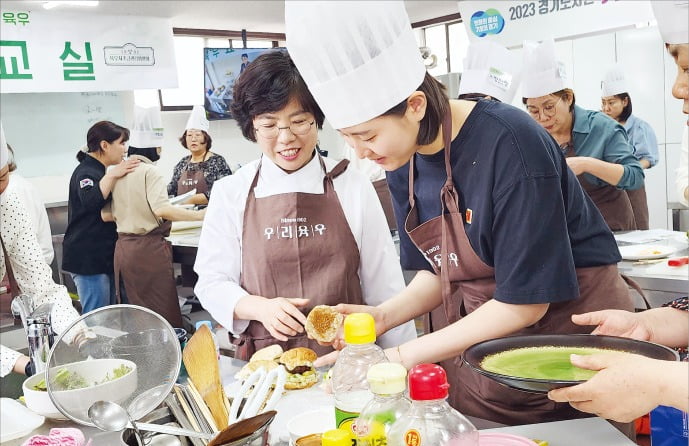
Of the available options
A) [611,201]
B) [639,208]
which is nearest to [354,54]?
[611,201]

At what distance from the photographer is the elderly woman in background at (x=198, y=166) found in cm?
612

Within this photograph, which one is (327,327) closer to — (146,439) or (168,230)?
(146,439)

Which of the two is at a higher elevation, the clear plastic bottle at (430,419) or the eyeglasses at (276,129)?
the eyeglasses at (276,129)

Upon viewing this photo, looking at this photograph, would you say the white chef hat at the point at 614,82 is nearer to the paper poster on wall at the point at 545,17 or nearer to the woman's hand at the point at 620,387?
the paper poster on wall at the point at 545,17

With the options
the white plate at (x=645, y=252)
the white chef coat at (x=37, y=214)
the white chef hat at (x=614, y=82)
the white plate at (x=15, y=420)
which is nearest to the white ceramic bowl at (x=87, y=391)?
the white plate at (x=15, y=420)

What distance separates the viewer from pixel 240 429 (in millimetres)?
1009

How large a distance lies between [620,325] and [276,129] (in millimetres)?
1074

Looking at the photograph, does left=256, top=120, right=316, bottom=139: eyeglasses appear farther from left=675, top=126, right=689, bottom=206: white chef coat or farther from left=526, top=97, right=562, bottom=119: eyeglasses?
left=526, top=97, right=562, bottom=119: eyeglasses

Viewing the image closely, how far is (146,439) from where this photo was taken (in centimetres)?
113

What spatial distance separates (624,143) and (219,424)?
295cm

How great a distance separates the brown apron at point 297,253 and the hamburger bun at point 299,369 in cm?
31

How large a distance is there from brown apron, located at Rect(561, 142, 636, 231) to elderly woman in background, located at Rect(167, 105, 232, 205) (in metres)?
3.54

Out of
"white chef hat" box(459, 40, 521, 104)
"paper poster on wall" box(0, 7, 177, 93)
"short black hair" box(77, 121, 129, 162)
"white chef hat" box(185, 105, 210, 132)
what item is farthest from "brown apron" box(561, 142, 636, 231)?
"paper poster on wall" box(0, 7, 177, 93)

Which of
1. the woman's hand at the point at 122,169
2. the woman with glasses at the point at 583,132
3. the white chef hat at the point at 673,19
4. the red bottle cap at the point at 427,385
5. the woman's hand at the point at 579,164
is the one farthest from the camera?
the woman's hand at the point at 122,169
